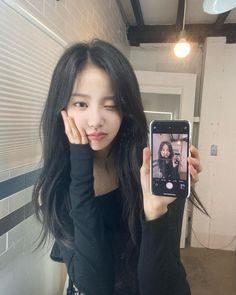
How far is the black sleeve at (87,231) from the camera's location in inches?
25.3

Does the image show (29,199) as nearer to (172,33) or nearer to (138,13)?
(138,13)

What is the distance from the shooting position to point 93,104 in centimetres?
67

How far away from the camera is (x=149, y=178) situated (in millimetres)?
638

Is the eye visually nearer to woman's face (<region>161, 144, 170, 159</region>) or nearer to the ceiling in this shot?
woman's face (<region>161, 144, 170, 159</region>)

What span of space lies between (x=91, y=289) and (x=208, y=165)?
7.74ft

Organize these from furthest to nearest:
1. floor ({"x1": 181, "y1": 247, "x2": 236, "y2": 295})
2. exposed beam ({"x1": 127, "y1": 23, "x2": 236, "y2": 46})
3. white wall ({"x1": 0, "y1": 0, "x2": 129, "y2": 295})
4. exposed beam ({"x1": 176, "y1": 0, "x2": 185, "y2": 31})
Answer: exposed beam ({"x1": 127, "y1": 23, "x2": 236, "y2": 46})
exposed beam ({"x1": 176, "y1": 0, "x2": 185, "y2": 31})
floor ({"x1": 181, "y1": 247, "x2": 236, "y2": 295})
white wall ({"x1": 0, "y1": 0, "x2": 129, "y2": 295})

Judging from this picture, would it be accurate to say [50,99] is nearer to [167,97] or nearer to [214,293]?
[214,293]

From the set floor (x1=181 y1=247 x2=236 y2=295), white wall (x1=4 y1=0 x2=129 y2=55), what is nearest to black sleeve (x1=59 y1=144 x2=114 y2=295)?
white wall (x1=4 y1=0 x2=129 y2=55)

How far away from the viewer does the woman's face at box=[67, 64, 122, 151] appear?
0.67 meters

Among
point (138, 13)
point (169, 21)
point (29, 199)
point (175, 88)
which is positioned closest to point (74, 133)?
point (29, 199)

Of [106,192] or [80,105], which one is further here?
[106,192]

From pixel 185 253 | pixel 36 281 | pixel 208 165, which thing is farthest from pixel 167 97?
pixel 36 281

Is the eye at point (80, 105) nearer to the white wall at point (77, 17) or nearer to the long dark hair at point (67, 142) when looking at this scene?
the long dark hair at point (67, 142)

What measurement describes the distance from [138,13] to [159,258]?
2.30 metres
